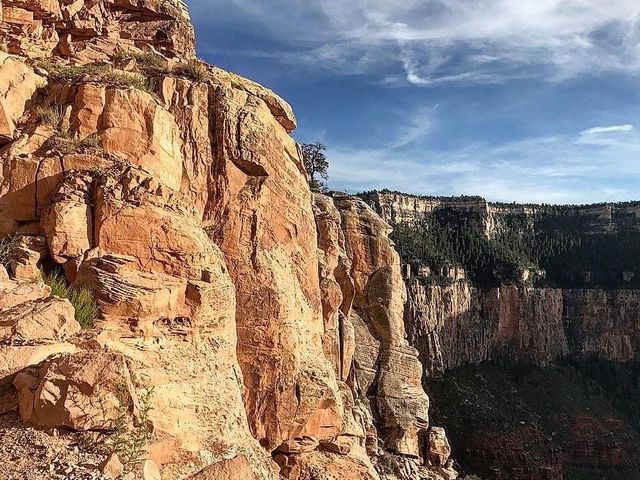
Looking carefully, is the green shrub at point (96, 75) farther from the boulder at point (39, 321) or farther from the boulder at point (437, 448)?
the boulder at point (437, 448)

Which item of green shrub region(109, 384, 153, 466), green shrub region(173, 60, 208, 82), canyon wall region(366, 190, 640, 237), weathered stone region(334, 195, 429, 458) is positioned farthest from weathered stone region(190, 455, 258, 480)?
canyon wall region(366, 190, 640, 237)

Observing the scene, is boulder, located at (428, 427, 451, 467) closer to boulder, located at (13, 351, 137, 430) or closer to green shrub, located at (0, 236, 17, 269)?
green shrub, located at (0, 236, 17, 269)

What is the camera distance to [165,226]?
399 inches

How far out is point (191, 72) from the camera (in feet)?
46.8

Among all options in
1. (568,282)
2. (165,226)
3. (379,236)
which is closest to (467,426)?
(379,236)

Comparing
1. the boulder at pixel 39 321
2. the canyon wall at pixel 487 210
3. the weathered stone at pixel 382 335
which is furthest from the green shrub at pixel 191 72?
the canyon wall at pixel 487 210

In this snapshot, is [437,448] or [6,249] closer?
[6,249]

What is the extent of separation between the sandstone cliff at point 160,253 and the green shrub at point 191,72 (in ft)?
0.15

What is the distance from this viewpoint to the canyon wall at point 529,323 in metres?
91.6

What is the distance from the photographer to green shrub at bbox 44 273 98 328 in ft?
28.5

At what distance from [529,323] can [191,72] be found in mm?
96096

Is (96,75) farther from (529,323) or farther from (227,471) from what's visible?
(529,323)

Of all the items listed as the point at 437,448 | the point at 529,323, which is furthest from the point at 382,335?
the point at 529,323

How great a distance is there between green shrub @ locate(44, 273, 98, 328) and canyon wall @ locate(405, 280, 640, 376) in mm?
78029
